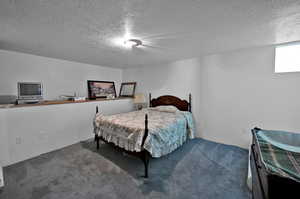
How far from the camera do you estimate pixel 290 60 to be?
8.09ft

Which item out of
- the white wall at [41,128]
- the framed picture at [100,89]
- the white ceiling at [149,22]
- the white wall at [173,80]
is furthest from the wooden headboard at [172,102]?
the white wall at [41,128]

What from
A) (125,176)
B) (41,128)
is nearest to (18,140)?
(41,128)

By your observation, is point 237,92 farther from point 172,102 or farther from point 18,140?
point 18,140

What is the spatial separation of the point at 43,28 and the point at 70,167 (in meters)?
2.33

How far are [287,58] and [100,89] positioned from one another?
16.3 feet

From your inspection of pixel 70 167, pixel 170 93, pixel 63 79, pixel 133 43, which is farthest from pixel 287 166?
pixel 63 79

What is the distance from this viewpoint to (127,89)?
5172 mm

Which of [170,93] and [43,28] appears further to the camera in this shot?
[170,93]

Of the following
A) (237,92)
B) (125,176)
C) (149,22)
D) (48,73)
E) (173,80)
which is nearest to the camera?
(149,22)

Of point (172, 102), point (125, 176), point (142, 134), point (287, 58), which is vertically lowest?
point (125, 176)

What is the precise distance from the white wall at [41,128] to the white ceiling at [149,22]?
1.40 m

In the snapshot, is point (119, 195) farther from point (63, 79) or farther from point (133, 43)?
point (63, 79)

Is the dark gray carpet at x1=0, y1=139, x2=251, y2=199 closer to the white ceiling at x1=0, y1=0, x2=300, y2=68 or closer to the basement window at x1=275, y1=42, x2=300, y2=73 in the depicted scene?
the basement window at x1=275, y1=42, x2=300, y2=73

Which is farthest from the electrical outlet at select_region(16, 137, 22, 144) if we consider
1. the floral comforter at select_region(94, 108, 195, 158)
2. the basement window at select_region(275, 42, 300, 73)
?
the basement window at select_region(275, 42, 300, 73)
